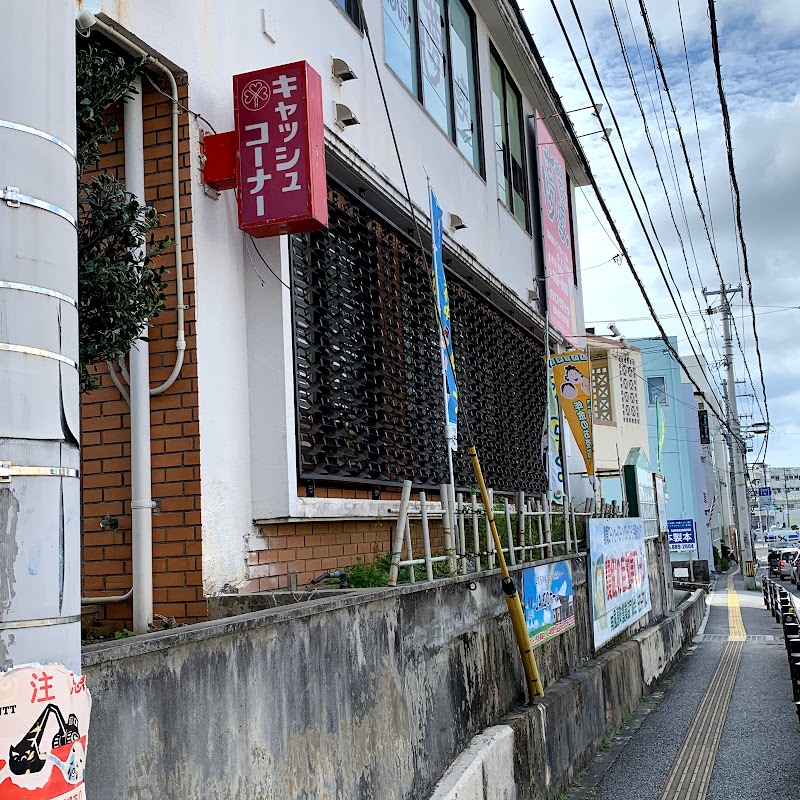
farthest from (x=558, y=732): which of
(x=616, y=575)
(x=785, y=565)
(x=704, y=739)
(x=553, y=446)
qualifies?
(x=785, y=565)

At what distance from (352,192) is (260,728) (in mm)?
5520

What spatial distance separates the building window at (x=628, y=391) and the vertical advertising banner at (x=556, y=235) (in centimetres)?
1919

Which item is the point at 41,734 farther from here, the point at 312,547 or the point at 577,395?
the point at 577,395

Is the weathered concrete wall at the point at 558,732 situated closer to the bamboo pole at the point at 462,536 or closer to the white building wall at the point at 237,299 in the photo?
the bamboo pole at the point at 462,536

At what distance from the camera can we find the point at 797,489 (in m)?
172

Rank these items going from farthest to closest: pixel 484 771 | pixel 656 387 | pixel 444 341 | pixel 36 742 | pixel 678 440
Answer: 1. pixel 678 440
2. pixel 656 387
3. pixel 444 341
4. pixel 484 771
5. pixel 36 742

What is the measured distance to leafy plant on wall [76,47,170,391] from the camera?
4180 millimetres

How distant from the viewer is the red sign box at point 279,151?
6199mm

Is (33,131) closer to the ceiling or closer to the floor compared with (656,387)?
closer to the floor

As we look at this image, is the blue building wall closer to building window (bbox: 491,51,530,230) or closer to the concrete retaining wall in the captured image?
building window (bbox: 491,51,530,230)

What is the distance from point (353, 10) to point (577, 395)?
778cm

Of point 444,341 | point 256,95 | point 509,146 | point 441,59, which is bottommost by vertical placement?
point 444,341

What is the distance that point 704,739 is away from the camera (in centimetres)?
1077

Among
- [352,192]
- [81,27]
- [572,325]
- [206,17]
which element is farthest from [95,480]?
[572,325]
